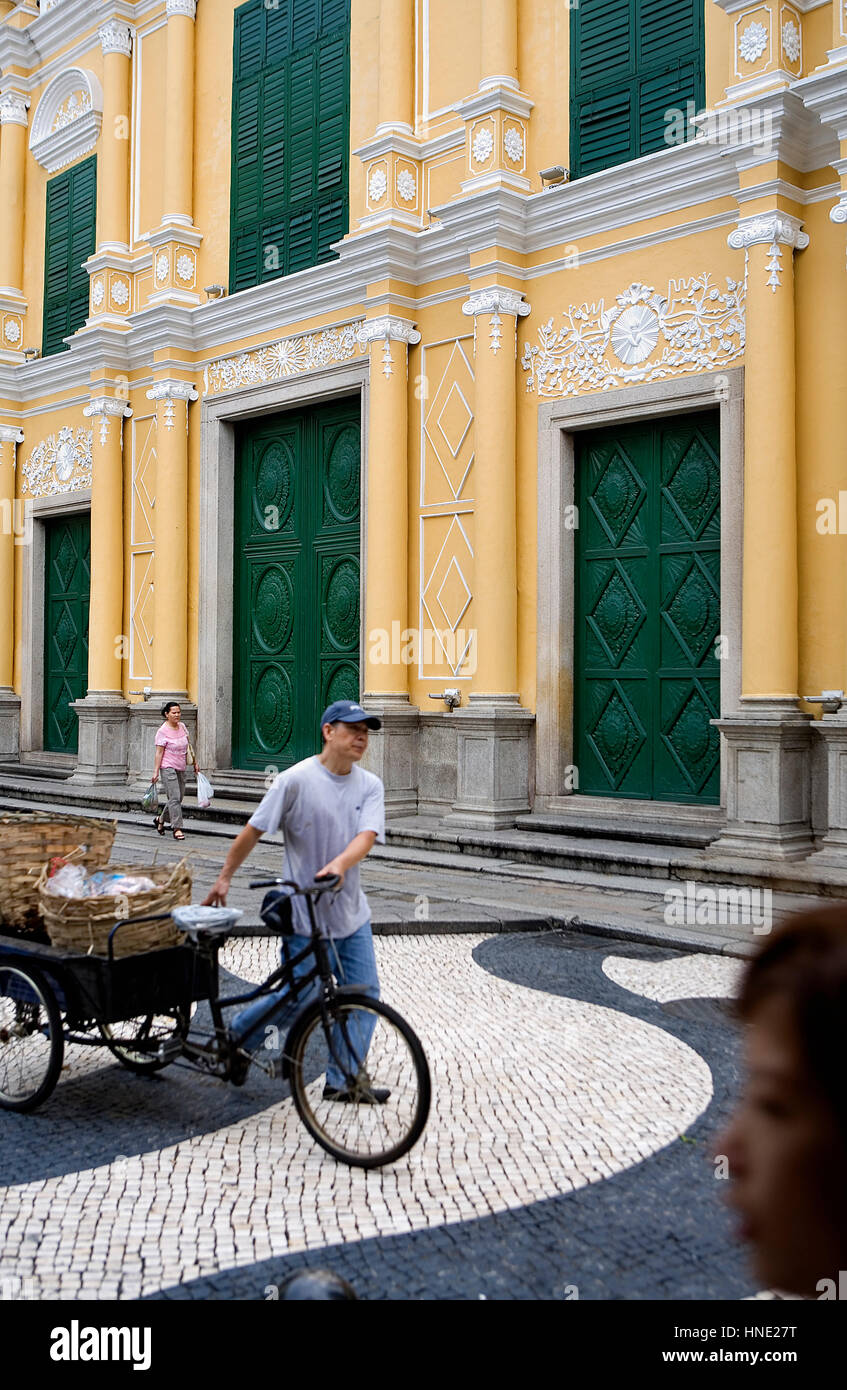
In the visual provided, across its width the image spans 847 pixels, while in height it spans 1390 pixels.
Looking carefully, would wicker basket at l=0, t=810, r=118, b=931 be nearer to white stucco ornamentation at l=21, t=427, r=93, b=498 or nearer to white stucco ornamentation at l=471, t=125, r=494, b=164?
white stucco ornamentation at l=471, t=125, r=494, b=164

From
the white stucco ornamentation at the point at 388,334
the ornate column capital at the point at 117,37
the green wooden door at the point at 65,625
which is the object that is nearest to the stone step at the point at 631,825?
the white stucco ornamentation at the point at 388,334

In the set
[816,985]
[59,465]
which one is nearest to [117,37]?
[59,465]

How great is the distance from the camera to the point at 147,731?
1616cm

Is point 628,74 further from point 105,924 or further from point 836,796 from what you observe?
point 105,924

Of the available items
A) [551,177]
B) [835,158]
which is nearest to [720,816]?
[835,158]

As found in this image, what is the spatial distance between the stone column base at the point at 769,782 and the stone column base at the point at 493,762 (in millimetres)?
2538

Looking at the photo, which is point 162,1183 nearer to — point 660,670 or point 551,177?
point 660,670

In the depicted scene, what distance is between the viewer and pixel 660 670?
11289 millimetres

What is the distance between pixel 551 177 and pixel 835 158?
3.10 meters

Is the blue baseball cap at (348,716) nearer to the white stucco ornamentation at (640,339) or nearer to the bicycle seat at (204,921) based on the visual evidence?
the bicycle seat at (204,921)

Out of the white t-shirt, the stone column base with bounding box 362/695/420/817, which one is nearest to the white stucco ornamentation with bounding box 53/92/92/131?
the stone column base with bounding box 362/695/420/817

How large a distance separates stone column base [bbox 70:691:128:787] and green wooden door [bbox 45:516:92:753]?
64.2 inches

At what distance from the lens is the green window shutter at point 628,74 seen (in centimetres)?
1091
